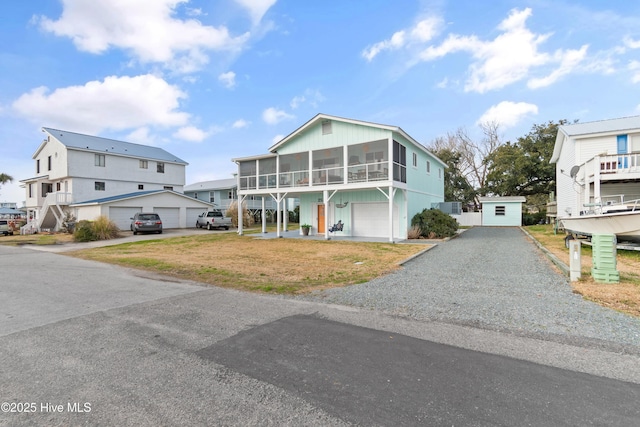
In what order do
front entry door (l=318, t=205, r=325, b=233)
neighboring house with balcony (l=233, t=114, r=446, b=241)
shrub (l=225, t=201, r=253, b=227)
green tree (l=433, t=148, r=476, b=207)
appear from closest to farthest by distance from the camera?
neighboring house with balcony (l=233, t=114, r=446, b=241), front entry door (l=318, t=205, r=325, b=233), shrub (l=225, t=201, r=253, b=227), green tree (l=433, t=148, r=476, b=207)

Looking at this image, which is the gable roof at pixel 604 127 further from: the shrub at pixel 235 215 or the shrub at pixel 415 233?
the shrub at pixel 235 215

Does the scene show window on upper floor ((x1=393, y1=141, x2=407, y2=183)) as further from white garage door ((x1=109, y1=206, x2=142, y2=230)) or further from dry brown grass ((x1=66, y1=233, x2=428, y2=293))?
white garage door ((x1=109, y1=206, x2=142, y2=230))

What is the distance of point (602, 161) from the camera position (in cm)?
1334

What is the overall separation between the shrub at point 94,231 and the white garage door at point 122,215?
5.24 metres

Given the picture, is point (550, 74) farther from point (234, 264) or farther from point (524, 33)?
point (234, 264)

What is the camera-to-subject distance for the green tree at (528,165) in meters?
32.1

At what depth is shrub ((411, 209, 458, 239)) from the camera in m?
17.6

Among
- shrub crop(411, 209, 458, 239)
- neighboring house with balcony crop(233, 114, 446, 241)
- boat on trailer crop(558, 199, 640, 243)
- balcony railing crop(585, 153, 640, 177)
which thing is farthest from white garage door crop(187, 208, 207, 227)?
balcony railing crop(585, 153, 640, 177)

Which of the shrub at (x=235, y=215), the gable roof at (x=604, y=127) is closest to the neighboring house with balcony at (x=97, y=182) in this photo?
the shrub at (x=235, y=215)

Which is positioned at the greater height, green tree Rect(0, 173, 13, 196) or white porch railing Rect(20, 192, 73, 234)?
green tree Rect(0, 173, 13, 196)

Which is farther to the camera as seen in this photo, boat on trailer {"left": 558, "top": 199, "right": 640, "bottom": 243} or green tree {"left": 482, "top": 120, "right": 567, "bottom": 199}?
green tree {"left": 482, "top": 120, "right": 567, "bottom": 199}

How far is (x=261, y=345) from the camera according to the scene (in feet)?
12.3

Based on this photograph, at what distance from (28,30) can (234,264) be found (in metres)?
12.9

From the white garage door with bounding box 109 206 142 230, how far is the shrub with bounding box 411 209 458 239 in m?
24.2
